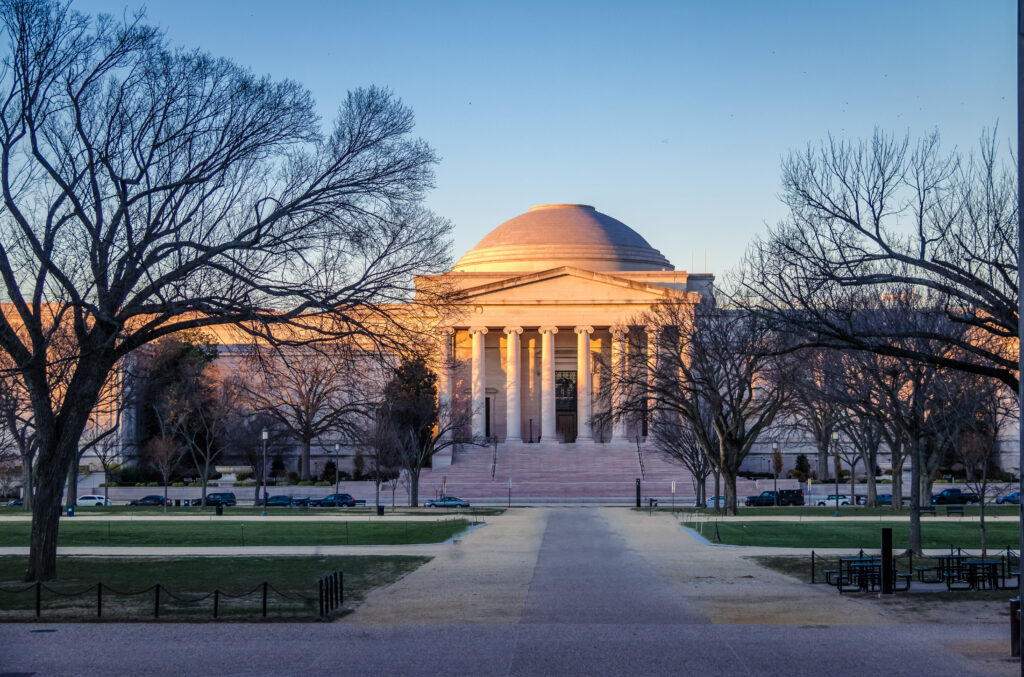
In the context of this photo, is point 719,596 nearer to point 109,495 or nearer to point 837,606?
point 837,606

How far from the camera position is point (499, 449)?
8469 centimetres

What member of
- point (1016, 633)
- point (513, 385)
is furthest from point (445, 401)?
point (1016, 633)

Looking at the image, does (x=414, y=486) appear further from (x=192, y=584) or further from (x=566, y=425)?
(x=192, y=584)

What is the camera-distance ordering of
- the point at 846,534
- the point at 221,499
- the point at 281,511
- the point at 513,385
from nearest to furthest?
the point at 846,534, the point at 281,511, the point at 221,499, the point at 513,385

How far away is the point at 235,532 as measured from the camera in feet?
132

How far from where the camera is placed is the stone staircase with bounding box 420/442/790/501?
70688 millimetres

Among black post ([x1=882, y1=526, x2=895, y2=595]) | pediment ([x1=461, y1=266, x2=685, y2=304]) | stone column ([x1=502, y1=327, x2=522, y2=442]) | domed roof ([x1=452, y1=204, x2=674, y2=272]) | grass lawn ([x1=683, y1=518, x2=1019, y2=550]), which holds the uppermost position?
domed roof ([x1=452, y1=204, x2=674, y2=272])

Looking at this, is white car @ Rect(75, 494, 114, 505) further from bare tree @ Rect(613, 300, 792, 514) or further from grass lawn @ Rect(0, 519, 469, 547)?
bare tree @ Rect(613, 300, 792, 514)

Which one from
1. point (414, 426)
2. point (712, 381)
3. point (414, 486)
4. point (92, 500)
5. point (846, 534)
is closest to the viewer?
point (846, 534)

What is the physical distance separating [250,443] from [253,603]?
5460 cm

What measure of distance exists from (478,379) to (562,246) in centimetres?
1867

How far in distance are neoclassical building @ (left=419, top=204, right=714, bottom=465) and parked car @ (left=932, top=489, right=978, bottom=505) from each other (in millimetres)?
21218

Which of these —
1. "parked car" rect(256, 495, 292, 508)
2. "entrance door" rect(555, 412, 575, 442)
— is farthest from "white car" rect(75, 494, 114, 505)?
"entrance door" rect(555, 412, 575, 442)

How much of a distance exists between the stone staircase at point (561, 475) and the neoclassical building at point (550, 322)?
2819 millimetres
